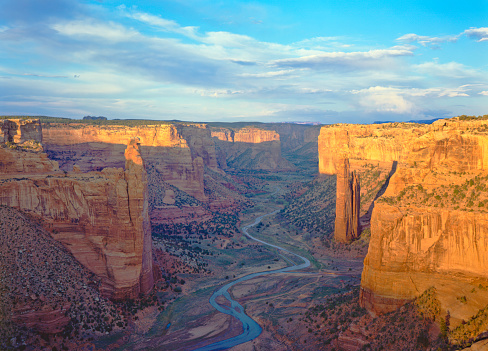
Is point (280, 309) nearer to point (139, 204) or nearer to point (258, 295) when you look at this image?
point (258, 295)

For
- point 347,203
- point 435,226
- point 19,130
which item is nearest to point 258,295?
point 347,203

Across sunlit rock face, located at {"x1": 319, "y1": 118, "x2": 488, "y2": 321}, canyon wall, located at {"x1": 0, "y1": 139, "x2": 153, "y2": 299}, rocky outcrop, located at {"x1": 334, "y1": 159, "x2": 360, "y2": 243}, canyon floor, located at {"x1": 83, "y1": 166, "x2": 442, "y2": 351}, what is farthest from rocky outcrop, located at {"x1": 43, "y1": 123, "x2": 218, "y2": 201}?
sunlit rock face, located at {"x1": 319, "y1": 118, "x2": 488, "y2": 321}

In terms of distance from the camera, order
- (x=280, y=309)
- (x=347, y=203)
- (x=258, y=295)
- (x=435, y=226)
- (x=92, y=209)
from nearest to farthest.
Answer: (x=435, y=226) < (x=92, y=209) < (x=280, y=309) < (x=258, y=295) < (x=347, y=203)

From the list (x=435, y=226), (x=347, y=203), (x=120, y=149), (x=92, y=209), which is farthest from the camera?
(x=120, y=149)

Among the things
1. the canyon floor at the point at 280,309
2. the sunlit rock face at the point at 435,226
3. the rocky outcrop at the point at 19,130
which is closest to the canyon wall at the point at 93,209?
the canyon floor at the point at 280,309

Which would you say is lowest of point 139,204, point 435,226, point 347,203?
point 347,203

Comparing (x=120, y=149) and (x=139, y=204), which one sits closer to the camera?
(x=139, y=204)

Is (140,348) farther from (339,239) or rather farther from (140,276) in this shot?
(339,239)

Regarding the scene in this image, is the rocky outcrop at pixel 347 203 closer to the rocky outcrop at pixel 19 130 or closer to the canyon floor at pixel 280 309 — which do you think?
the canyon floor at pixel 280 309
